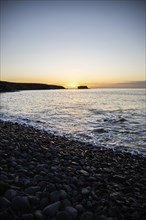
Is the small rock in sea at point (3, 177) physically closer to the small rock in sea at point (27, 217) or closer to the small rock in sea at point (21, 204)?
the small rock in sea at point (21, 204)

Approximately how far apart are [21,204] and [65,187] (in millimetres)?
1499

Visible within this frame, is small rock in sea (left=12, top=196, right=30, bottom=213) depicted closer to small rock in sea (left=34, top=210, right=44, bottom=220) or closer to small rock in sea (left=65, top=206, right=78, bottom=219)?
small rock in sea (left=34, top=210, right=44, bottom=220)

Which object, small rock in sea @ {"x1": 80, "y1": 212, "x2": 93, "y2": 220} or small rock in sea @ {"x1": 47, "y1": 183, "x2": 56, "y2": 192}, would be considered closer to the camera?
small rock in sea @ {"x1": 80, "y1": 212, "x2": 93, "y2": 220}

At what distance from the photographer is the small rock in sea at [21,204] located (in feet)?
15.1

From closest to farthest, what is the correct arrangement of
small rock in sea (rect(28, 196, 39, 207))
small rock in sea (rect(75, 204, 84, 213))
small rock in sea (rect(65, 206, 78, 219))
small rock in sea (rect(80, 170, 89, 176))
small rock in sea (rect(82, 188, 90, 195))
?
1. small rock in sea (rect(65, 206, 78, 219))
2. small rock in sea (rect(28, 196, 39, 207))
3. small rock in sea (rect(75, 204, 84, 213))
4. small rock in sea (rect(82, 188, 90, 195))
5. small rock in sea (rect(80, 170, 89, 176))

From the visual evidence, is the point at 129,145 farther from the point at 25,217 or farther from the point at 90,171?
the point at 25,217

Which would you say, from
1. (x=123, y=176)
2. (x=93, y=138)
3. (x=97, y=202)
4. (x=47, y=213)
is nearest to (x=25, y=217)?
(x=47, y=213)

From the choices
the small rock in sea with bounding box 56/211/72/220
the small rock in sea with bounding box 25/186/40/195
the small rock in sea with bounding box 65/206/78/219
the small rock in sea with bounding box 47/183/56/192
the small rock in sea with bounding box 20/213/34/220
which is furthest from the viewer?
the small rock in sea with bounding box 47/183/56/192

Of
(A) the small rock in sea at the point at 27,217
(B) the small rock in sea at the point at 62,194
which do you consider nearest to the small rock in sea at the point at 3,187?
(A) the small rock in sea at the point at 27,217

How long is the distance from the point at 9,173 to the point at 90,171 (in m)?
2.92

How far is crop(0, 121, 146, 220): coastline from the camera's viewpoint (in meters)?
4.76

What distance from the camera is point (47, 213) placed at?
464 centimetres

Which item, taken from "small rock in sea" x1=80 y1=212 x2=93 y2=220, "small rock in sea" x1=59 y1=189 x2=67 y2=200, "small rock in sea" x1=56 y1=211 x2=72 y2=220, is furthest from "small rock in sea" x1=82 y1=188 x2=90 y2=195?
"small rock in sea" x1=56 y1=211 x2=72 y2=220

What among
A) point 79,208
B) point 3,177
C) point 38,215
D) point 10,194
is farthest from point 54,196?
point 3,177
